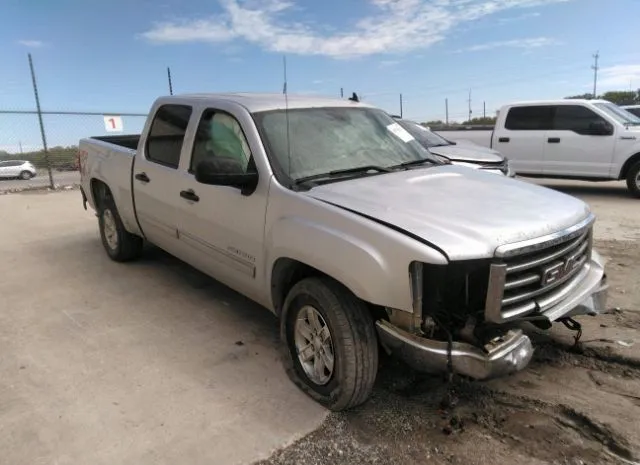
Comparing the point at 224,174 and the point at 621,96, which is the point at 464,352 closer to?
the point at 224,174

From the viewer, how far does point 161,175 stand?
4.58m

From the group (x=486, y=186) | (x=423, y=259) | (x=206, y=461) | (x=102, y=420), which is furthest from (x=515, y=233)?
(x=102, y=420)

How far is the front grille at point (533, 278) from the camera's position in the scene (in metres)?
2.57

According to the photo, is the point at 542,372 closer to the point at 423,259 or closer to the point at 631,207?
the point at 423,259

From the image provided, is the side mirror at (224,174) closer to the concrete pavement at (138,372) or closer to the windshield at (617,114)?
the concrete pavement at (138,372)

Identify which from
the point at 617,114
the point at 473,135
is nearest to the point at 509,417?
the point at 617,114

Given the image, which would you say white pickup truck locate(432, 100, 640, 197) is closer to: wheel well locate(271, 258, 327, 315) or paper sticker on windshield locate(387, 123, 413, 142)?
paper sticker on windshield locate(387, 123, 413, 142)

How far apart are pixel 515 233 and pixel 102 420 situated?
2.51 m

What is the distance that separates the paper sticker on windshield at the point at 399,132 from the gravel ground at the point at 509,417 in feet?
5.81

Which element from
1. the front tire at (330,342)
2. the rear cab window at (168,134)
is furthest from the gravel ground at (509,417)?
the rear cab window at (168,134)

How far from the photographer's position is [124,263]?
6.06 m

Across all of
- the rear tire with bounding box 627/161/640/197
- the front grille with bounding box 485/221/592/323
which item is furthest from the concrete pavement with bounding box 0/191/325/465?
the rear tire with bounding box 627/161/640/197

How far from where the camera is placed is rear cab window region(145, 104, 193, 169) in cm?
442

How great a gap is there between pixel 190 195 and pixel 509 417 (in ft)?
8.99
